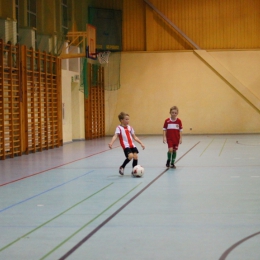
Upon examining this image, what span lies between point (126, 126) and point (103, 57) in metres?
16.5

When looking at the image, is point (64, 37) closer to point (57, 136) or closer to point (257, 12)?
point (57, 136)

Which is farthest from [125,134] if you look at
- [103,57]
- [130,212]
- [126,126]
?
[103,57]

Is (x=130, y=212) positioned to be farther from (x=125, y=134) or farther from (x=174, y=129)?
(x=174, y=129)

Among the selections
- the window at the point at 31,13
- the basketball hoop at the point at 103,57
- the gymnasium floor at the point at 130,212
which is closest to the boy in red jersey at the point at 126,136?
the gymnasium floor at the point at 130,212

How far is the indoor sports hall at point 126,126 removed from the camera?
7.00m

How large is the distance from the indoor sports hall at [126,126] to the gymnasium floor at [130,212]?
3 cm

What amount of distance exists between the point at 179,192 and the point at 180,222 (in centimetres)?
296

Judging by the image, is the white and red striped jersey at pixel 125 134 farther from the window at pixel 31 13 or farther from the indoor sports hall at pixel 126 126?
the window at pixel 31 13

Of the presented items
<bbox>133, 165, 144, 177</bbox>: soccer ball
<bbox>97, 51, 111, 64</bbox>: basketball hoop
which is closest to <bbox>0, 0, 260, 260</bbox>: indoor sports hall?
<bbox>97, 51, 111, 64</bbox>: basketball hoop

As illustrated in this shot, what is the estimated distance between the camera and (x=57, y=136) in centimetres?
2455

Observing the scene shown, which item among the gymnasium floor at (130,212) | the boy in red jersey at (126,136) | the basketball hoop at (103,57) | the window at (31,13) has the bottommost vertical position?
the gymnasium floor at (130,212)

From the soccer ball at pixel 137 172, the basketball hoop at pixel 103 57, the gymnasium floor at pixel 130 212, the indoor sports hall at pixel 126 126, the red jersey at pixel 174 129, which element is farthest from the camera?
the basketball hoop at pixel 103 57

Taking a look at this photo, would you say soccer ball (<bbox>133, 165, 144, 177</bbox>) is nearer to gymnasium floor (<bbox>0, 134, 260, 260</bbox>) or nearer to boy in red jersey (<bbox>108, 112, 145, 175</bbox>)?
gymnasium floor (<bbox>0, 134, 260, 260</bbox>)

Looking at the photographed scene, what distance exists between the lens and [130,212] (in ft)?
28.0
